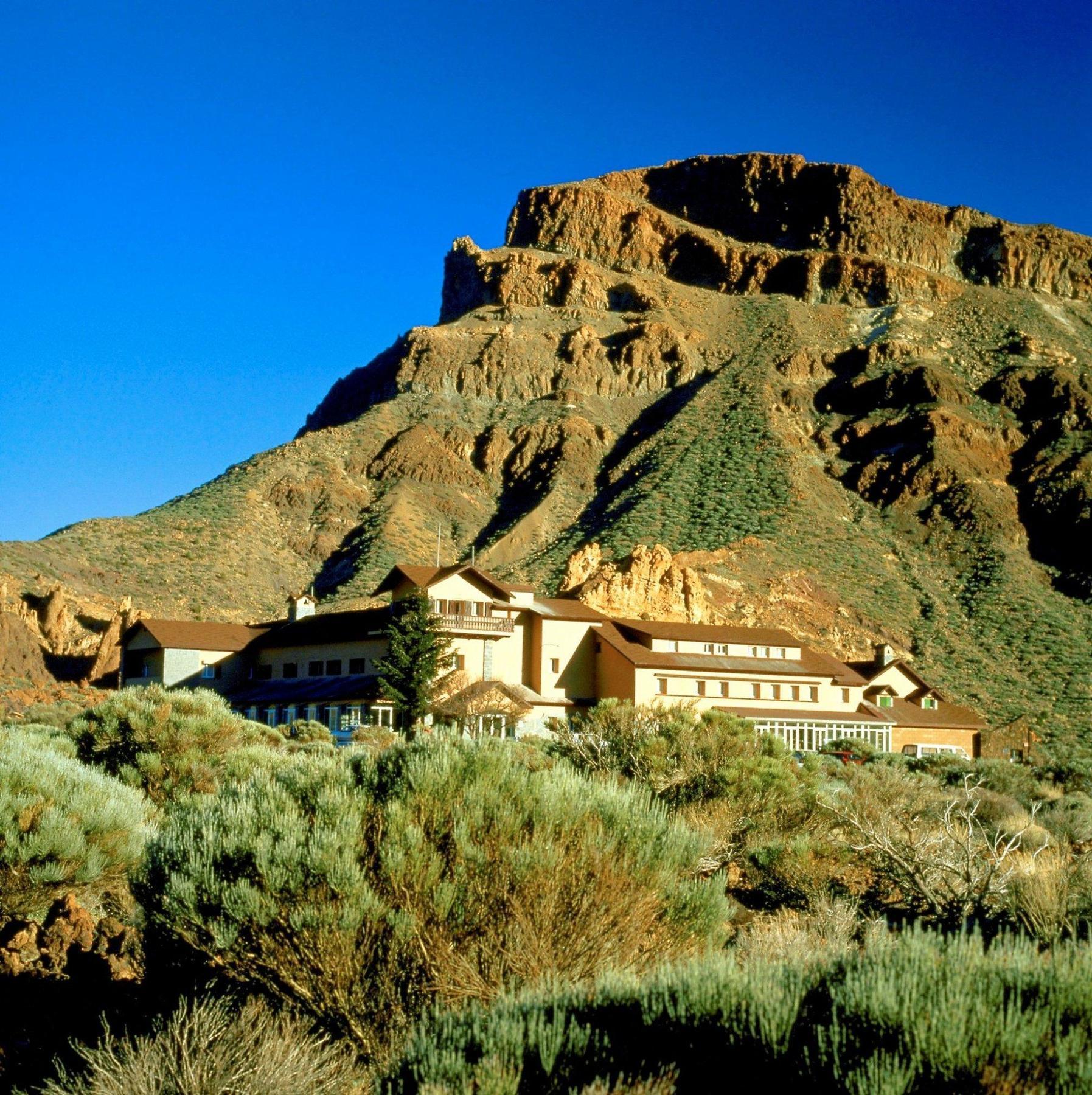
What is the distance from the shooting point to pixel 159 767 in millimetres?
18188

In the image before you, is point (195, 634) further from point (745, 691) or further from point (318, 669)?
point (745, 691)

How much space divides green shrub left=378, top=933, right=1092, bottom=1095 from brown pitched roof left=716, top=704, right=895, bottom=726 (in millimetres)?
45111

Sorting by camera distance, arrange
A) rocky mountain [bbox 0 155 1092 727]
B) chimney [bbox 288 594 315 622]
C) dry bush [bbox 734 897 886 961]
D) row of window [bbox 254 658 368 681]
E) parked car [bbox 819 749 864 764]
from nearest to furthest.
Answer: dry bush [bbox 734 897 886 961], parked car [bbox 819 749 864 764], row of window [bbox 254 658 368 681], chimney [bbox 288 594 315 622], rocky mountain [bbox 0 155 1092 727]

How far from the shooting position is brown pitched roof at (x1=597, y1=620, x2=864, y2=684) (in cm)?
4909

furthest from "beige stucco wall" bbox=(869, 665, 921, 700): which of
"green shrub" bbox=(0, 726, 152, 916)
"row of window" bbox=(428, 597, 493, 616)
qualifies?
"green shrub" bbox=(0, 726, 152, 916)

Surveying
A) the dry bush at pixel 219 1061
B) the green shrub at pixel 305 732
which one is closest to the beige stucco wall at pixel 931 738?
the green shrub at pixel 305 732

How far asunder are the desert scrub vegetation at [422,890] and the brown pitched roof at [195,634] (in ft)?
149

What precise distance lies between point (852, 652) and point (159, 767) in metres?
49.6

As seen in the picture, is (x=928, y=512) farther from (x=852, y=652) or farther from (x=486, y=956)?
(x=486, y=956)

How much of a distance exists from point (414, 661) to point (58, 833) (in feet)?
102

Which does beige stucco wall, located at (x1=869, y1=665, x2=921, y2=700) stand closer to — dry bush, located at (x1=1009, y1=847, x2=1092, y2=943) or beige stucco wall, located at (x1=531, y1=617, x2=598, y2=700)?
beige stucco wall, located at (x1=531, y1=617, x2=598, y2=700)

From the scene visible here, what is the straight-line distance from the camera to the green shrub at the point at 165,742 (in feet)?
59.1

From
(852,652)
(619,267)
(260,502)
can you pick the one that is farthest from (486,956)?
(619,267)

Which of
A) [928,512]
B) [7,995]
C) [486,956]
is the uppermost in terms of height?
[928,512]
